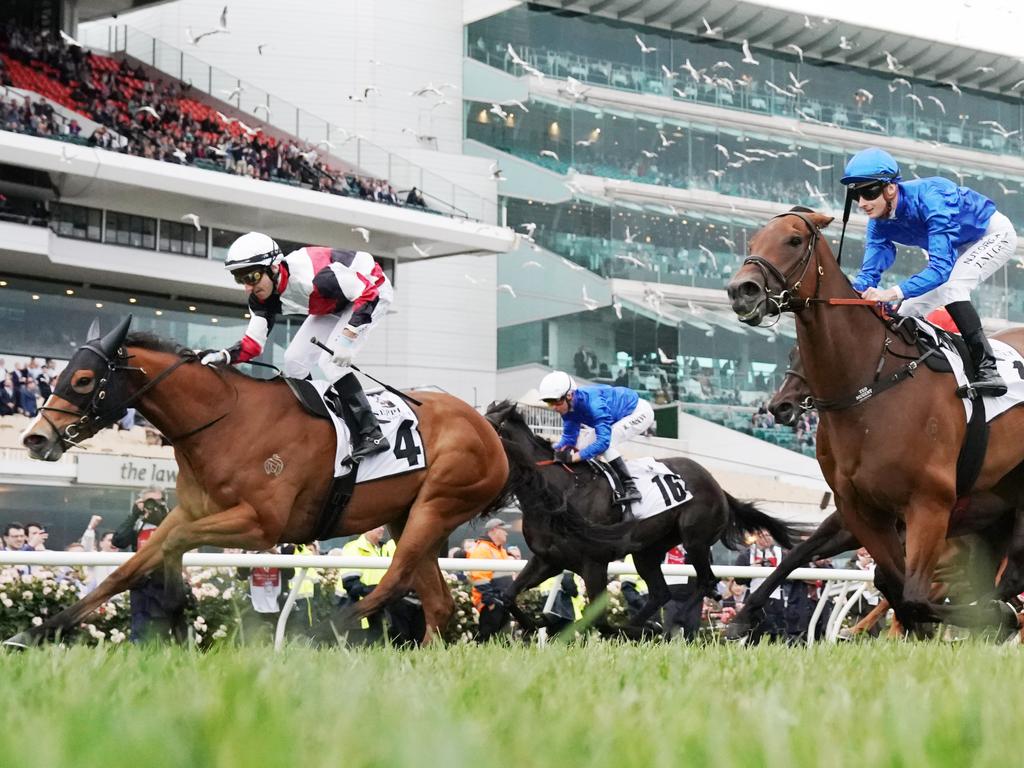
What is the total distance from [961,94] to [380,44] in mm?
18478

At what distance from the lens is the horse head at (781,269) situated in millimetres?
5312

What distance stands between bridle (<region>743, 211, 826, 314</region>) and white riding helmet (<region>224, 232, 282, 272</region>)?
81.5 inches

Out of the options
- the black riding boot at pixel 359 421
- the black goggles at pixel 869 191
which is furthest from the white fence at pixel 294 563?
the black goggles at pixel 869 191

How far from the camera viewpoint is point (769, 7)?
3756 cm

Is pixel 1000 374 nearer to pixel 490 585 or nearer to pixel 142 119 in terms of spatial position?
pixel 490 585

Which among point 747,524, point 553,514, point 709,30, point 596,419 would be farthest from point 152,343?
point 709,30

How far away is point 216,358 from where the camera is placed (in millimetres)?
6141

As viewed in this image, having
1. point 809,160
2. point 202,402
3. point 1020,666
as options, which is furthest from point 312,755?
point 809,160

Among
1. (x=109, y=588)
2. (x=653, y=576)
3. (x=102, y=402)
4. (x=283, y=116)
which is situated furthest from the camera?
(x=283, y=116)

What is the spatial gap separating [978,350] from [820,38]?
3518 centimetres

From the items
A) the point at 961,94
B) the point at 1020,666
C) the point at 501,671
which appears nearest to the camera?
the point at 501,671

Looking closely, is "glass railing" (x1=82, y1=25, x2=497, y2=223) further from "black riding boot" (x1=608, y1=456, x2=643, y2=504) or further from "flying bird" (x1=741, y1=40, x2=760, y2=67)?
"black riding boot" (x1=608, y1=456, x2=643, y2=504)

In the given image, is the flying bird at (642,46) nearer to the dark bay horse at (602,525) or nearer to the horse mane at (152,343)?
the dark bay horse at (602,525)

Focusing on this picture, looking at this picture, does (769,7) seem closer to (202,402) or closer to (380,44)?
(380,44)
